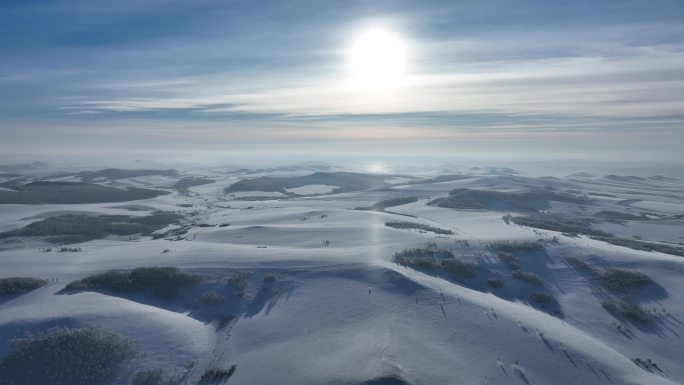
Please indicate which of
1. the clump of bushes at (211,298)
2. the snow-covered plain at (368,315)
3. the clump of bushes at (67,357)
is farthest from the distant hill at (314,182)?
the clump of bushes at (67,357)

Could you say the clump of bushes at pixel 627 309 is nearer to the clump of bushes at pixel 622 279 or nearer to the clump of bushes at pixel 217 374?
the clump of bushes at pixel 622 279

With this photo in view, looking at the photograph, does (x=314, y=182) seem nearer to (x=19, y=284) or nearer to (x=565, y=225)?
(x=565, y=225)

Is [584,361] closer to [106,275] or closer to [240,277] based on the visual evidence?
[240,277]

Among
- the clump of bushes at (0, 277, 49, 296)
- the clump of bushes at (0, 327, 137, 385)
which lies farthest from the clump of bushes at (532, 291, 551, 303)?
the clump of bushes at (0, 277, 49, 296)

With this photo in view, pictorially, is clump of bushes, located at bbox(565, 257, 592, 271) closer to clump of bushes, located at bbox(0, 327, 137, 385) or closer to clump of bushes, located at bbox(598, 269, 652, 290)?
clump of bushes, located at bbox(598, 269, 652, 290)

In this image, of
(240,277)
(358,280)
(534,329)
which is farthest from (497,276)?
(240,277)

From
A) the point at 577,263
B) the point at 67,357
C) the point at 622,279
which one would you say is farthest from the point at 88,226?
the point at 622,279
